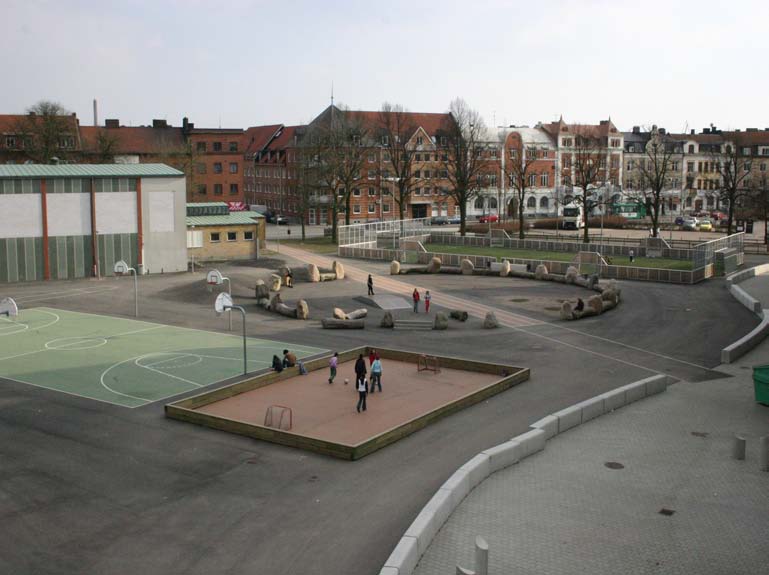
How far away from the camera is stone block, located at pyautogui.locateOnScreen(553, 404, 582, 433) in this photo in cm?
2441

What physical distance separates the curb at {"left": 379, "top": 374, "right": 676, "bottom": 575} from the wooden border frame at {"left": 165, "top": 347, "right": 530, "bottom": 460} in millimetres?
3201

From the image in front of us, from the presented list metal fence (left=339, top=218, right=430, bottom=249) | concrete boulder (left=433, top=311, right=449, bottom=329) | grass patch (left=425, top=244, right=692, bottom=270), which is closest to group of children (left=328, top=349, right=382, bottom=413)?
concrete boulder (left=433, top=311, right=449, bottom=329)

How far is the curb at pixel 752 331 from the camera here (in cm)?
3443

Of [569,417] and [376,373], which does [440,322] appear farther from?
[569,417]

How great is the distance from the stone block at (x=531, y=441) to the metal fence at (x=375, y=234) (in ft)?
176

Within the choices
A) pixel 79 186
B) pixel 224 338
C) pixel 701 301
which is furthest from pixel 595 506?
pixel 79 186

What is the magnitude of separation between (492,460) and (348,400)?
850 cm

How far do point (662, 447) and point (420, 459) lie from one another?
7330 millimetres

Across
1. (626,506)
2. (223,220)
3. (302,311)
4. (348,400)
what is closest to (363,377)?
(348,400)

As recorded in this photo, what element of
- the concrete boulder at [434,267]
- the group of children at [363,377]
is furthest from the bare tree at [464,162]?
the group of children at [363,377]

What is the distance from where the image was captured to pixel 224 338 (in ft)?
129

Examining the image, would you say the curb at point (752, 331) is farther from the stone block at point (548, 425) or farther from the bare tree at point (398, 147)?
the bare tree at point (398, 147)

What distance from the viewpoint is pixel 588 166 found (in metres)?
84.1

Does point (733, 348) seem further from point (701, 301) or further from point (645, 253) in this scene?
point (645, 253)
